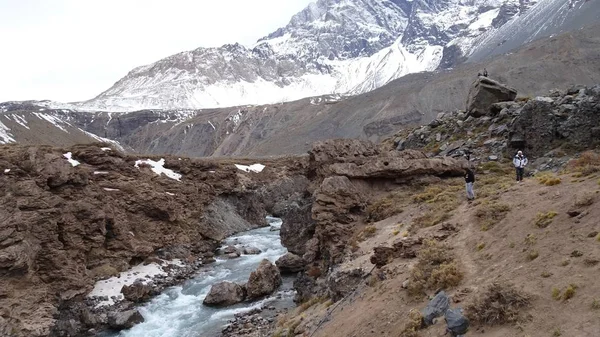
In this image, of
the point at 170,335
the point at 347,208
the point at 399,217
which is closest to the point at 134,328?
the point at 170,335

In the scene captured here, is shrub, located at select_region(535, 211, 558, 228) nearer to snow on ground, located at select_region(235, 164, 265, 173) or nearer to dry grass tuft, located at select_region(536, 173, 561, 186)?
dry grass tuft, located at select_region(536, 173, 561, 186)

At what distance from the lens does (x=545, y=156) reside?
28.1m

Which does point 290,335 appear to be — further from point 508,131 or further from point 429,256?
point 508,131

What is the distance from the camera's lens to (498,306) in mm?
11336

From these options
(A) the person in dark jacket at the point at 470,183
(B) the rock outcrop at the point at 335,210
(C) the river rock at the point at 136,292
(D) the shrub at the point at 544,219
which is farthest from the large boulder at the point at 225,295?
(D) the shrub at the point at 544,219

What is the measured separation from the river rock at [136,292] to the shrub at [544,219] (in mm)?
25130

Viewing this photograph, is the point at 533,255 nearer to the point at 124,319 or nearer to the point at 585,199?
the point at 585,199

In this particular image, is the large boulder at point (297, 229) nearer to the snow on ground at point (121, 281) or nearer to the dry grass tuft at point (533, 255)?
the snow on ground at point (121, 281)

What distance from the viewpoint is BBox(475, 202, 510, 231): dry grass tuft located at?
16969mm

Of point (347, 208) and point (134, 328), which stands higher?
point (347, 208)

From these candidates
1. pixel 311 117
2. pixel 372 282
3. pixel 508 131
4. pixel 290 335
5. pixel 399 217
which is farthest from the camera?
pixel 311 117

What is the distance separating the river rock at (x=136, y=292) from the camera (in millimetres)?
31453

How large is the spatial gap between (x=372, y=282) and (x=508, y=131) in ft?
64.9

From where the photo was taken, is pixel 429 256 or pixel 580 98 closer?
pixel 429 256
